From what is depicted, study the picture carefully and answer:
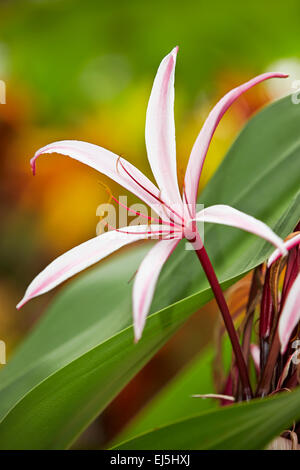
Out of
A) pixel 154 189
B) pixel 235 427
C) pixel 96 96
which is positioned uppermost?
pixel 96 96

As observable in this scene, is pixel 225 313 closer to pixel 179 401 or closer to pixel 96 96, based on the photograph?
pixel 179 401

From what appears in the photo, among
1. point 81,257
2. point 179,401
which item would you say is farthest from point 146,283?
point 179,401

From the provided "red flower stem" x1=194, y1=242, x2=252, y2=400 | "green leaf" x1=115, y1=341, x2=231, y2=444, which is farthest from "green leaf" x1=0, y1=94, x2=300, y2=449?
"green leaf" x1=115, y1=341, x2=231, y2=444

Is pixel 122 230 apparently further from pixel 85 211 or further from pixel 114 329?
pixel 85 211

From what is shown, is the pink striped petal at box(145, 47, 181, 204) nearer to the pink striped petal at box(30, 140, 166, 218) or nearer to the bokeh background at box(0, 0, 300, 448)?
the pink striped petal at box(30, 140, 166, 218)

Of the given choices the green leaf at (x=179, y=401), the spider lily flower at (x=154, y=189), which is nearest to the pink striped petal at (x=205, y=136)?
the spider lily flower at (x=154, y=189)
